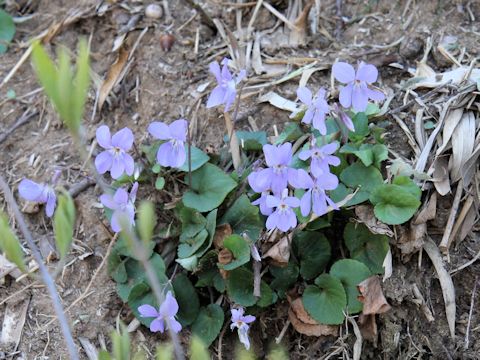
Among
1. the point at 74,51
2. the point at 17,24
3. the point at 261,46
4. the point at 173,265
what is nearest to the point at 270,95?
the point at 261,46

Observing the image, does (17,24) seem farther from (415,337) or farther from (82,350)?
(415,337)

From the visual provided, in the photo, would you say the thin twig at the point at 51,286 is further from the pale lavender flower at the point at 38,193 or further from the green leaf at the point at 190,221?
the green leaf at the point at 190,221

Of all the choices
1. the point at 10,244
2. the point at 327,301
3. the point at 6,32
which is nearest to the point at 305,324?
the point at 327,301

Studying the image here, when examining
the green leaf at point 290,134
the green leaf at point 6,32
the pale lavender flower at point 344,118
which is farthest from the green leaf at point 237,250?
the green leaf at point 6,32

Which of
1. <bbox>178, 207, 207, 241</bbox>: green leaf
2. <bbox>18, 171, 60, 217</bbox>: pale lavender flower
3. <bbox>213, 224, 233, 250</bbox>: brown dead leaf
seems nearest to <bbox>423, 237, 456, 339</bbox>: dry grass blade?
<bbox>213, 224, 233, 250</bbox>: brown dead leaf

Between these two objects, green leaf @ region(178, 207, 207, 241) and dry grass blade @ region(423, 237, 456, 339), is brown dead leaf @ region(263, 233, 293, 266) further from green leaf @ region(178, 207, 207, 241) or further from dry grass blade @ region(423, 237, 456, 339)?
dry grass blade @ region(423, 237, 456, 339)
